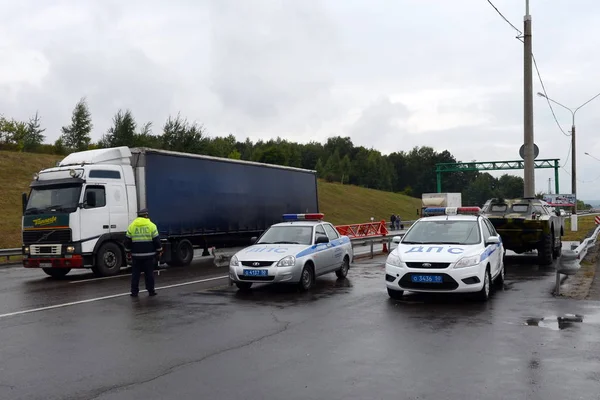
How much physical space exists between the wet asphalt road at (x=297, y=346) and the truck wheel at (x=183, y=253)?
6235mm

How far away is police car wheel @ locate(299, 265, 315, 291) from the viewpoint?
11.8 meters

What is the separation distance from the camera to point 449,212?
13.1 m

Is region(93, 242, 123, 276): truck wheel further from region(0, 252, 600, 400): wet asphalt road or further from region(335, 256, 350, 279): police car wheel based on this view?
region(335, 256, 350, 279): police car wheel

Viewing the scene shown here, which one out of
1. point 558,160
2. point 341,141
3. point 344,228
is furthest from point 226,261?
point 341,141

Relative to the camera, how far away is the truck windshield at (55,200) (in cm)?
1523

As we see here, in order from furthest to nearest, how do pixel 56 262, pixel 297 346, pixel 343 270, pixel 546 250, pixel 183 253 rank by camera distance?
pixel 183 253 → pixel 546 250 → pixel 56 262 → pixel 343 270 → pixel 297 346

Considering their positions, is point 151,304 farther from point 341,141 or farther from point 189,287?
point 341,141

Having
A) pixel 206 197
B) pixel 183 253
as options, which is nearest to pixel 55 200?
pixel 183 253

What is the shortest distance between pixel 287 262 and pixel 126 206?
23.0ft

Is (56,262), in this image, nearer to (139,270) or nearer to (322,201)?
(139,270)

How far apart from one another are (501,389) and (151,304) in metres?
6.83

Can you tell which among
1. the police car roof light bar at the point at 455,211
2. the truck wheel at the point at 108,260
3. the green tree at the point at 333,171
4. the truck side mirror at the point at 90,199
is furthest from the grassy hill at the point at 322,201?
the police car roof light bar at the point at 455,211

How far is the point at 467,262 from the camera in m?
9.98

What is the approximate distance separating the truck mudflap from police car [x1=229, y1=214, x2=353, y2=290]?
17.0ft
